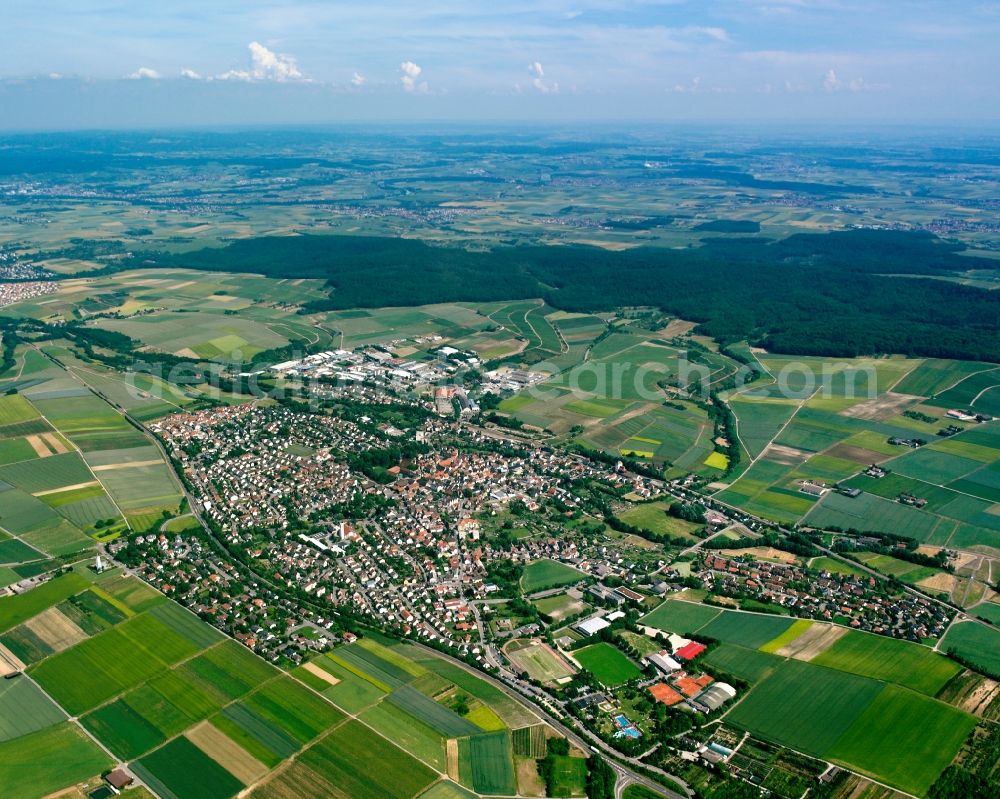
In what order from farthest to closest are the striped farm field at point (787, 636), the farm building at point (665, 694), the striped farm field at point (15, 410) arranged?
the striped farm field at point (15, 410) → the striped farm field at point (787, 636) → the farm building at point (665, 694)

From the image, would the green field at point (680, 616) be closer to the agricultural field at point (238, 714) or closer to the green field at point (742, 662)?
the green field at point (742, 662)

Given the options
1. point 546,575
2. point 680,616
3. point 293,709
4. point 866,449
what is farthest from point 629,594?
point 866,449

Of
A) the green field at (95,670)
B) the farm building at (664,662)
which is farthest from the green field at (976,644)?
the green field at (95,670)

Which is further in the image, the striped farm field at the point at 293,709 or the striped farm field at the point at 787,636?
the striped farm field at the point at 787,636

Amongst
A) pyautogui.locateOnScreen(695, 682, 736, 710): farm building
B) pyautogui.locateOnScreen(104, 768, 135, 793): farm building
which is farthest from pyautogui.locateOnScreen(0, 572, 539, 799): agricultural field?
pyautogui.locateOnScreen(695, 682, 736, 710): farm building

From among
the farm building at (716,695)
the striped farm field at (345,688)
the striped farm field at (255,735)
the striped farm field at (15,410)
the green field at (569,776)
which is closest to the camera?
the green field at (569,776)

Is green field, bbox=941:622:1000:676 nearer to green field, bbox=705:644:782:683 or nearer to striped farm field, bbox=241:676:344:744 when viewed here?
green field, bbox=705:644:782:683

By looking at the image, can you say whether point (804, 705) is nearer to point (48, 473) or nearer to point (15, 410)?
point (48, 473)

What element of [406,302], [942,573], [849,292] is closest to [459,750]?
[942,573]

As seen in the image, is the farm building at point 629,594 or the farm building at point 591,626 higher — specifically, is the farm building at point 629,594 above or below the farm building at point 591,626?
above
